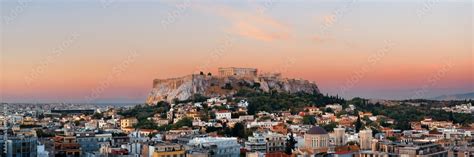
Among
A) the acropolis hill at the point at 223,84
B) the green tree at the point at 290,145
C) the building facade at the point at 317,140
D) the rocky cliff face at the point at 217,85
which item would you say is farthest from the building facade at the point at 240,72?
the building facade at the point at 317,140

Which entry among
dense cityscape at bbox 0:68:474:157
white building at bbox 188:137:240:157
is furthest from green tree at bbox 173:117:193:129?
white building at bbox 188:137:240:157

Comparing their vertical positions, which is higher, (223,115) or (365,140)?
(223,115)

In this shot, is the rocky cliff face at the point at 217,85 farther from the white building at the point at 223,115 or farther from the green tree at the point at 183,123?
the green tree at the point at 183,123

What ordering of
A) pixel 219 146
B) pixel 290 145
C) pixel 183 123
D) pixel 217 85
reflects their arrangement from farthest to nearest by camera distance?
pixel 217 85 → pixel 183 123 → pixel 290 145 → pixel 219 146

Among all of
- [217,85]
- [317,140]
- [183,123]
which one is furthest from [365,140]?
[217,85]

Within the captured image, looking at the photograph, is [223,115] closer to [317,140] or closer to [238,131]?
[238,131]

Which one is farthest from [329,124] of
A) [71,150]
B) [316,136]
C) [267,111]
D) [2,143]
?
[2,143]

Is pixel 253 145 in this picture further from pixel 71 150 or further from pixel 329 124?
pixel 329 124

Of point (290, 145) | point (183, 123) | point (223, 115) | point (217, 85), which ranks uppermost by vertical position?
point (217, 85)

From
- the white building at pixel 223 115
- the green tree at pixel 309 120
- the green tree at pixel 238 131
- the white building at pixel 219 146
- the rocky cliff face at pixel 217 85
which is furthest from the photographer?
the rocky cliff face at pixel 217 85
